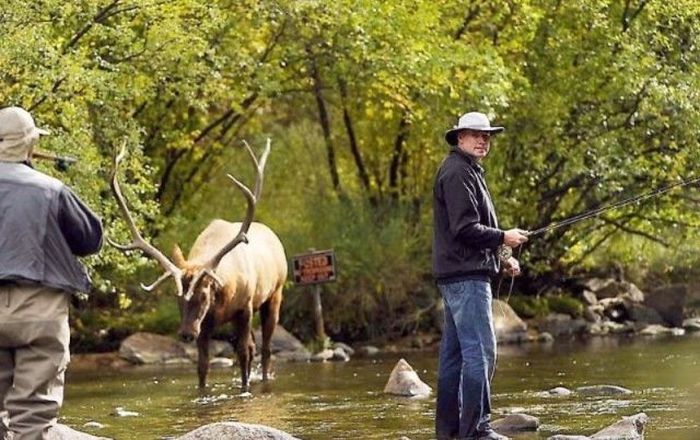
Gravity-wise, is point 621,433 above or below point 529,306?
below

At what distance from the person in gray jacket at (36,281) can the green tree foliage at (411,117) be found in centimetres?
1214

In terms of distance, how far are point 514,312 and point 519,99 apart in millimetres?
3600

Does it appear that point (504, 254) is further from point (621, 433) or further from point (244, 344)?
point (244, 344)

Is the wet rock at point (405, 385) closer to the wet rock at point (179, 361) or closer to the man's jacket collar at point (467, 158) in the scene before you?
the man's jacket collar at point (467, 158)

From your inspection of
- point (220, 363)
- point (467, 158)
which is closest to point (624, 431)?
point (467, 158)

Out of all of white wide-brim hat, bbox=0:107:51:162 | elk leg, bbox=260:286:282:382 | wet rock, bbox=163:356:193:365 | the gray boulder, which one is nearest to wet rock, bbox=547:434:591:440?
the gray boulder

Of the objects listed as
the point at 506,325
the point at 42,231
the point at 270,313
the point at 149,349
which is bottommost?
the point at 149,349

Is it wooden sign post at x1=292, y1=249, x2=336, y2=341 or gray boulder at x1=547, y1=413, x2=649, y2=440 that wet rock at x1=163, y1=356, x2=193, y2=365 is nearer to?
wooden sign post at x1=292, y1=249, x2=336, y2=341

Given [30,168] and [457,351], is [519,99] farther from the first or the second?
[30,168]

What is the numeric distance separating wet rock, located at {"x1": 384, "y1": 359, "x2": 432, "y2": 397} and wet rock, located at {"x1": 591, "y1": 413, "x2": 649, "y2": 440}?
4509 mm

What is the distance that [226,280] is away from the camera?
55.1ft

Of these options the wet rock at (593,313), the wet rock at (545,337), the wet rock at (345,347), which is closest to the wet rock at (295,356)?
the wet rock at (345,347)

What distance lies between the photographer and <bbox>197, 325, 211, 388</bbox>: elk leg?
16.6 metres

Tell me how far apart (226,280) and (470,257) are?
24.3 ft
